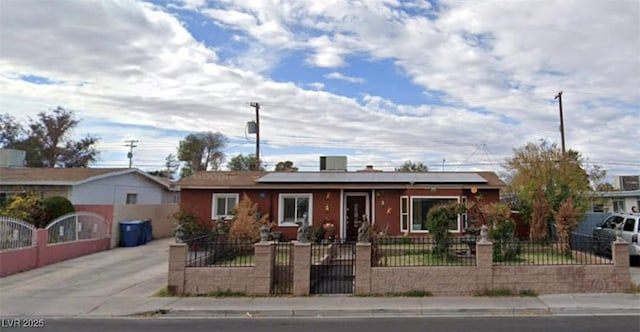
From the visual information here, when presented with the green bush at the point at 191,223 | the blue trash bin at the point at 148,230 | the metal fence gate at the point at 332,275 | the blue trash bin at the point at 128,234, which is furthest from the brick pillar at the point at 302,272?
the blue trash bin at the point at 148,230

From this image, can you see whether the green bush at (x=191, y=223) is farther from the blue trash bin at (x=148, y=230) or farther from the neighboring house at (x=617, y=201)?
the neighboring house at (x=617, y=201)

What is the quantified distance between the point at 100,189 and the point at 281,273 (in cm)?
1633

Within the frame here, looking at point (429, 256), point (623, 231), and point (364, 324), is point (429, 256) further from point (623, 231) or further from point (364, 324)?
point (623, 231)

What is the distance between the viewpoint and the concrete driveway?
10.1 m

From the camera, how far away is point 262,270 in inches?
428

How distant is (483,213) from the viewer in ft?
56.6

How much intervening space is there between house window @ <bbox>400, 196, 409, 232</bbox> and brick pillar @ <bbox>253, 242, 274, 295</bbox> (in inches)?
432

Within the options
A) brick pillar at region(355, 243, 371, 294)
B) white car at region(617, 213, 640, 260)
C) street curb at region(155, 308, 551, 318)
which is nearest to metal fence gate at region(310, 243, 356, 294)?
brick pillar at region(355, 243, 371, 294)

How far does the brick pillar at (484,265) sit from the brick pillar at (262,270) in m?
4.70

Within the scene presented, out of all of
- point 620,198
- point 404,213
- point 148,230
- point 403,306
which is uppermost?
point 620,198

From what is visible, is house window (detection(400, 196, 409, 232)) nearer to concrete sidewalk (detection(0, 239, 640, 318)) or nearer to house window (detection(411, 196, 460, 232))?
house window (detection(411, 196, 460, 232))

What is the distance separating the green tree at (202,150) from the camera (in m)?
62.9

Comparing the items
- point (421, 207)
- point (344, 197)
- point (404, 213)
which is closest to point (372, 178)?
point (344, 197)

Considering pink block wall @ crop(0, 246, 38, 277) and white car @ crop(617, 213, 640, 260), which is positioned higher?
white car @ crop(617, 213, 640, 260)
